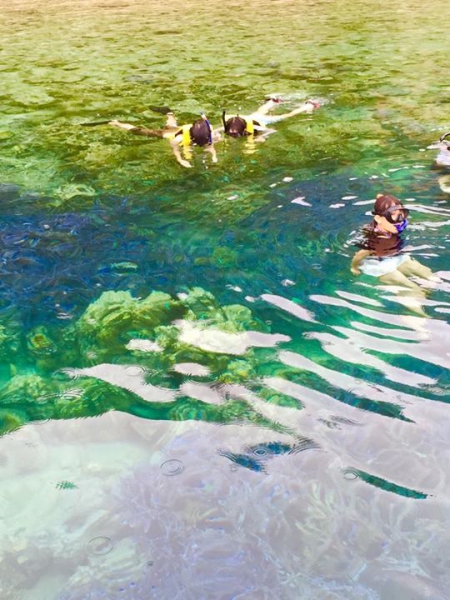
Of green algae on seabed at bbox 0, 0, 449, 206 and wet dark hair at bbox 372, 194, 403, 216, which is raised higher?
wet dark hair at bbox 372, 194, 403, 216

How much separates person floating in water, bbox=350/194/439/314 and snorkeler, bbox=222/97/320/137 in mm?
5456

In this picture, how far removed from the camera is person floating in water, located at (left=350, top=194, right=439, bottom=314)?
6738 millimetres

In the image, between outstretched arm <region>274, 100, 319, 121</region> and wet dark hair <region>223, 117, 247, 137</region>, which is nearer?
wet dark hair <region>223, 117, 247, 137</region>

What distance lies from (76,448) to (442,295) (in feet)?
Answer: 12.8

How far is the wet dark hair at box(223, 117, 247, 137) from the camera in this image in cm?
1188

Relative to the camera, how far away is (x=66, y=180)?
1057 cm

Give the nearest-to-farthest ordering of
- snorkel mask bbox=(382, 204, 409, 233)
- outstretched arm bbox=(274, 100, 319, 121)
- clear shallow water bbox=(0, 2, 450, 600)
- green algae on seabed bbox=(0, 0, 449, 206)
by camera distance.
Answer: clear shallow water bbox=(0, 2, 450, 600) → snorkel mask bbox=(382, 204, 409, 233) → green algae on seabed bbox=(0, 0, 449, 206) → outstretched arm bbox=(274, 100, 319, 121)

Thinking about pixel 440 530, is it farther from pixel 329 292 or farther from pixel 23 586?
pixel 329 292

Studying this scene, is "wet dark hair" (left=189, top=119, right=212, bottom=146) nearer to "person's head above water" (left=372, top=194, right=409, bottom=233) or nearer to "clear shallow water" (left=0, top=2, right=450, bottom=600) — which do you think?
"clear shallow water" (left=0, top=2, right=450, bottom=600)

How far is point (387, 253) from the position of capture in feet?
22.6

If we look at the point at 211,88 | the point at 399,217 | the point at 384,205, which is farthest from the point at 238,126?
the point at 399,217

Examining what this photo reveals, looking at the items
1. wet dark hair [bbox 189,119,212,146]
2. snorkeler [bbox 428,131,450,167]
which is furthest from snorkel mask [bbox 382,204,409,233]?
wet dark hair [bbox 189,119,212,146]

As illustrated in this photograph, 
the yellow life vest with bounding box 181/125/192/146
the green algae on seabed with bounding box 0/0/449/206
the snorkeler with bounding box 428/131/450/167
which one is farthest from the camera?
the yellow life vest with bounding box 181/125/192/146

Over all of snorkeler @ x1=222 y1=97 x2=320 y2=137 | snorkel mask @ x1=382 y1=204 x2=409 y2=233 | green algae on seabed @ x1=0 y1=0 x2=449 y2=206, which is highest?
snorkel mask @ x1=382 y1=204 x2=409 y2=233
